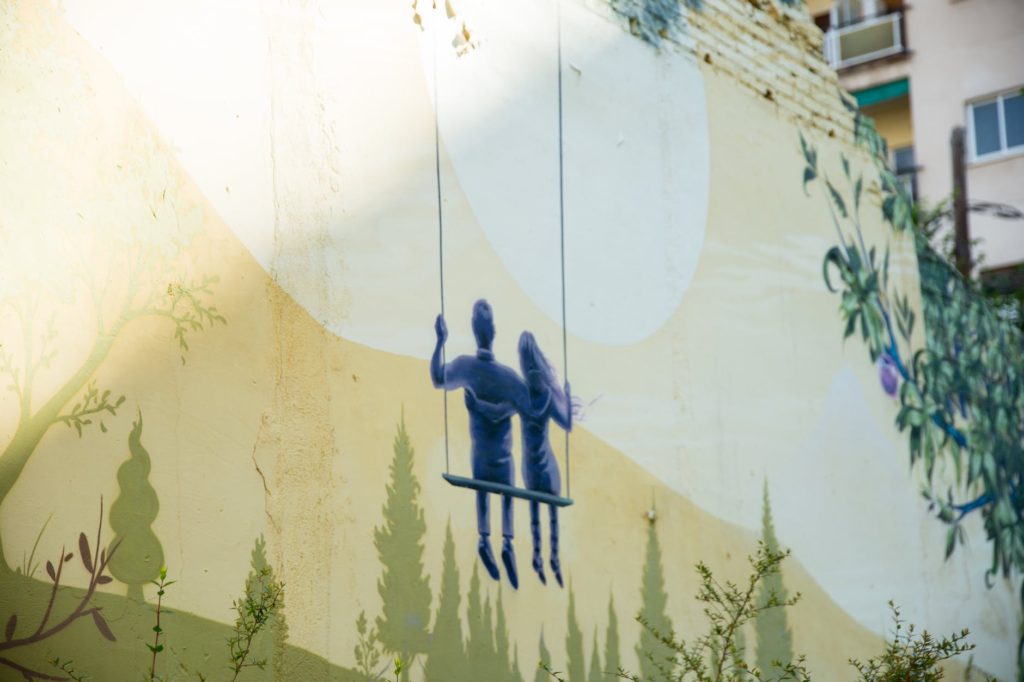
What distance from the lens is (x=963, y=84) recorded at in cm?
1852

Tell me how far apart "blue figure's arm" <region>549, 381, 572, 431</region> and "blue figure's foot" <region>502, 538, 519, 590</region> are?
60 cm

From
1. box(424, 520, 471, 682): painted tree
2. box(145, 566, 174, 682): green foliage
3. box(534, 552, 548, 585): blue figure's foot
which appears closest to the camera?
box(145, 566, 174, 682): green foliage

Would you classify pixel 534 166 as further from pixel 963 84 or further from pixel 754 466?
pixel 963 84

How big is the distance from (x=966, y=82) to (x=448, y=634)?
16011 millimetres

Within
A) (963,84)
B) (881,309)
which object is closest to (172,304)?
(881,309)

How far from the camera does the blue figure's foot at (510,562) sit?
5.07 metres

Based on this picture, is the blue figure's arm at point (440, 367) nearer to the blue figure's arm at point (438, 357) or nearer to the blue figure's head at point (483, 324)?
the blue figure's arm at point (438, 357)

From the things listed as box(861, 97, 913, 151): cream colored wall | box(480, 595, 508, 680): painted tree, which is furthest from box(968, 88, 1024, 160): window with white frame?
box(480, 595, 508, 680): painted tree

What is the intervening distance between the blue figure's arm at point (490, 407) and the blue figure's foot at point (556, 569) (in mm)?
628

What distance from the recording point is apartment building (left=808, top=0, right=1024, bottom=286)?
58.9 feet

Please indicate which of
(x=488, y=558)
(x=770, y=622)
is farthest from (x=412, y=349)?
(x=770, y=622)

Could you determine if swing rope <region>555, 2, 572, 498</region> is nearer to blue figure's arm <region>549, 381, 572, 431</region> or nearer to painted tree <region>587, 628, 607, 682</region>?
blue figure's arm <region>549, 381, 572, 431</region>

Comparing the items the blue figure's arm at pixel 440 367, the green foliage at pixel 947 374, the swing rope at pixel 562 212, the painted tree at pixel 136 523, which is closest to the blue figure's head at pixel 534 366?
the swing rope at pixel 562 212

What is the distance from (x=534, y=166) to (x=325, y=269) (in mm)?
1391
